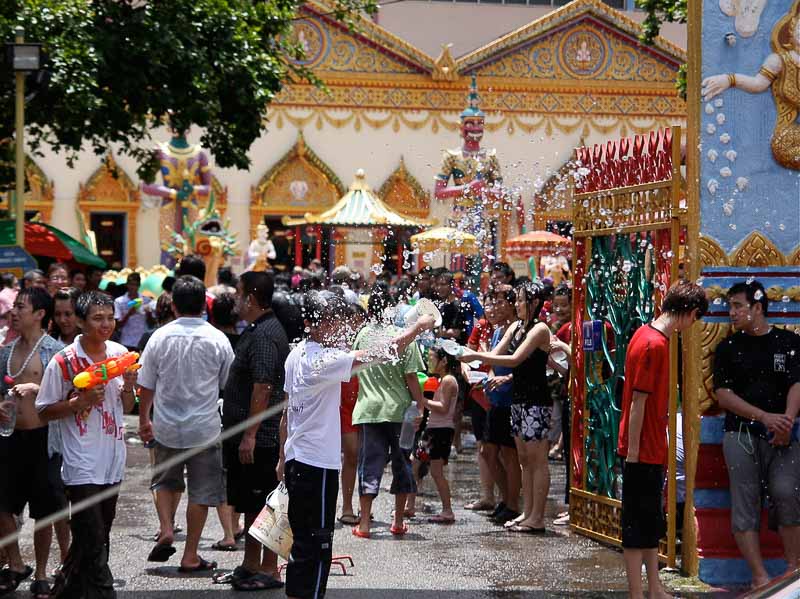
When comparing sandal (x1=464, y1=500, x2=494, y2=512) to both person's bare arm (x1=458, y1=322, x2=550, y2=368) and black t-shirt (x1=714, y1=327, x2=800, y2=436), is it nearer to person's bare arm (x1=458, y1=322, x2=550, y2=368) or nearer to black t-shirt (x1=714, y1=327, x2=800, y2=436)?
person's bare arm (x1=458, y1=322, x2=550, y2=368)

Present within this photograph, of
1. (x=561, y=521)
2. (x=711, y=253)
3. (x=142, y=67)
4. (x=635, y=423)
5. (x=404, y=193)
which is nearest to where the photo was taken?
(x=635, y=423)

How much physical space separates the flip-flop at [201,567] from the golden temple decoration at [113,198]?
79.4ft

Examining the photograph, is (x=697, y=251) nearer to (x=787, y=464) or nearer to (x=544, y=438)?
(x=787, y=464)

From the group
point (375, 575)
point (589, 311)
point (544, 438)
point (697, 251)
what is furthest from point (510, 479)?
point (697, 251)

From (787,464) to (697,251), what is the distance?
1380 millimetres

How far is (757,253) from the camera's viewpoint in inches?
312

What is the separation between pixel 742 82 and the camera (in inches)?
309

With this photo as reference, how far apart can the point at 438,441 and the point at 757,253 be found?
3.26 metres

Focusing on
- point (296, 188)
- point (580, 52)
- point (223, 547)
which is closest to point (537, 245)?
point (296, 188)

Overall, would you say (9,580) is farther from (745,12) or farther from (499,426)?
(745,12)

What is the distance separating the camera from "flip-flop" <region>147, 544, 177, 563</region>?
812 centimetres

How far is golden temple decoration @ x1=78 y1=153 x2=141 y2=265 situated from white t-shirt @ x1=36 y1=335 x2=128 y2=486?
82.1ft

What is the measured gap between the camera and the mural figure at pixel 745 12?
7848 millimetres

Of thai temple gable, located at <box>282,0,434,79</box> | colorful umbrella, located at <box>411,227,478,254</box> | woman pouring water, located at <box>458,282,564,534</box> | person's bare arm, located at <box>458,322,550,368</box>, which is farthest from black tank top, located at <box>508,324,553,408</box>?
thai temple gable, located at <box>282,0,434,79</box>
